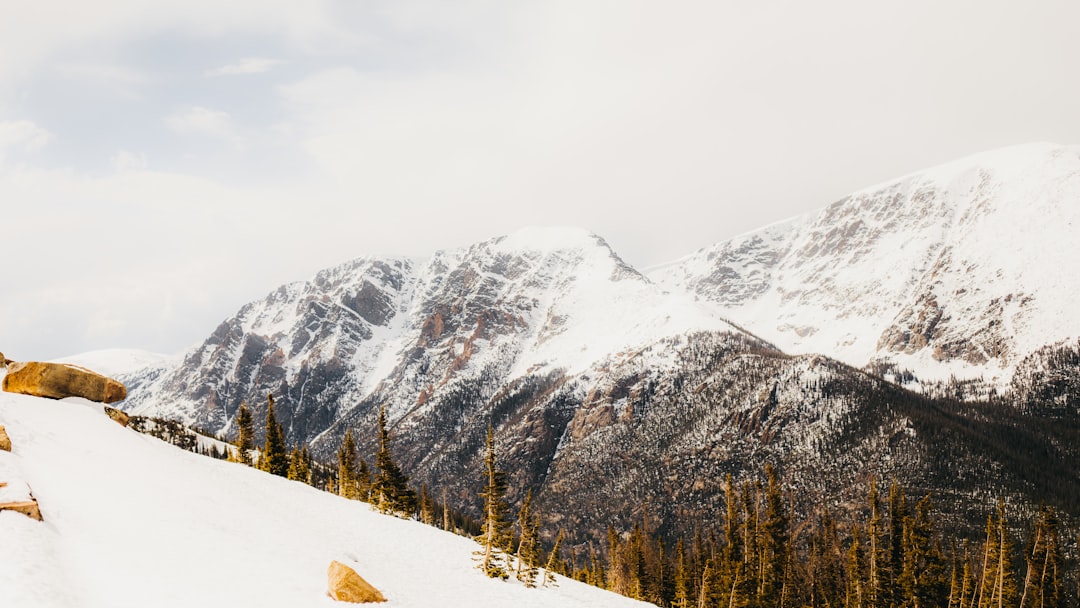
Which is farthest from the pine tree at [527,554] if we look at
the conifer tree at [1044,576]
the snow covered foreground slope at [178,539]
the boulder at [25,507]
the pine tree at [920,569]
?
the conifer tree at [1044,576]

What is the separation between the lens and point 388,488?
72000mm

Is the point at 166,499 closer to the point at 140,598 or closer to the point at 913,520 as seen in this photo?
the point at 140,598

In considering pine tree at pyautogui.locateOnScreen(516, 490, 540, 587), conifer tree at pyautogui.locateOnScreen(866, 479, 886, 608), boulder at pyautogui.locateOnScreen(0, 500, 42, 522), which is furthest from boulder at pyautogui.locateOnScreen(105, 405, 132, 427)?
conifer tree at pyautogui.locateOnScreen(866, 479, 886, 608)

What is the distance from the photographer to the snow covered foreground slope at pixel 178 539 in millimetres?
18375

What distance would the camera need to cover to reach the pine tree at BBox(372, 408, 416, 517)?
71688mm

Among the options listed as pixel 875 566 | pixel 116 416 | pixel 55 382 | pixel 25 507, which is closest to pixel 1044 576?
pixel 875 566

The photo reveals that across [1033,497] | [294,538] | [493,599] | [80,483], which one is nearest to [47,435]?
[80,483]

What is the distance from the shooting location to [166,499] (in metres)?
29.8

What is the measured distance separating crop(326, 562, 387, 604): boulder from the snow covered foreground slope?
0.62 meters

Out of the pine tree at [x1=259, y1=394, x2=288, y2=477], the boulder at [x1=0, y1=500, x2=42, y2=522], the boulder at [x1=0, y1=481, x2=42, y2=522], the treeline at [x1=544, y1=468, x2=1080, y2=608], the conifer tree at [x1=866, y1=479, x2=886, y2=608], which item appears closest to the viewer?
the boulder at [x1=0, y1=500, x2=42, y2=522]

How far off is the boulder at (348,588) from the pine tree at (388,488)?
46.7 m

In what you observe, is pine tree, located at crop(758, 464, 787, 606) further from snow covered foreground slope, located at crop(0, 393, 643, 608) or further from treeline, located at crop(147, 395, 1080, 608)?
snow covered foreground slope, located at crop(0, 393, 643, 608)

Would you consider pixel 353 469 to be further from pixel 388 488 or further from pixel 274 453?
pixel 388 488

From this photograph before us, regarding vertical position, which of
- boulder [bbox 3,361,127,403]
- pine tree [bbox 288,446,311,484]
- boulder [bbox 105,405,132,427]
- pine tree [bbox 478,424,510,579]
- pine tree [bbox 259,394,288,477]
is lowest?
pine tree [bbox 288,446,311,484]
